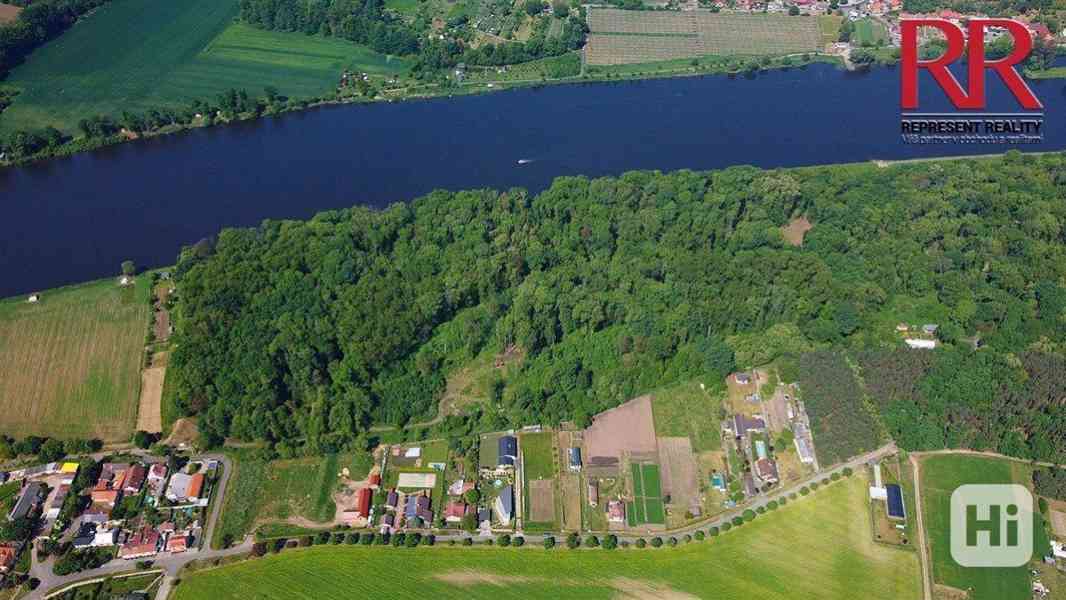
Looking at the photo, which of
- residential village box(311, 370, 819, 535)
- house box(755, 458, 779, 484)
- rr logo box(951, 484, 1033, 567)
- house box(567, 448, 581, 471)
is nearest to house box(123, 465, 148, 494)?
residential village box(311, 370, 819, 535)

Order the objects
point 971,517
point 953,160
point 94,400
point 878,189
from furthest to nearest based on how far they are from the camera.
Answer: point 953,160, point 878,189, point 94,400, point 971,517

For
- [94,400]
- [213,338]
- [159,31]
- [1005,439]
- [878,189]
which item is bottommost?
[1005,439]

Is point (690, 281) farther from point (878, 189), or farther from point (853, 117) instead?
point (853, 117)

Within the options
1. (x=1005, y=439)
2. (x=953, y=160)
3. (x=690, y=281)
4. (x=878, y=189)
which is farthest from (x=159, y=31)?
(x=1005, y=439)

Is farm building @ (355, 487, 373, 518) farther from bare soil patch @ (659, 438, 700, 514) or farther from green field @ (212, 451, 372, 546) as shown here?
bare soil patch @ (659, 438, 700, 514)

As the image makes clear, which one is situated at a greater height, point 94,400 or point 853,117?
point 853,117

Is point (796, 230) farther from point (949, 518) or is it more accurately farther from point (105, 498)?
point (105, 498)

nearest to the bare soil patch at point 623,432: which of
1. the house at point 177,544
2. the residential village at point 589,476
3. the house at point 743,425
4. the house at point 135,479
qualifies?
the residential village at point 589,476
